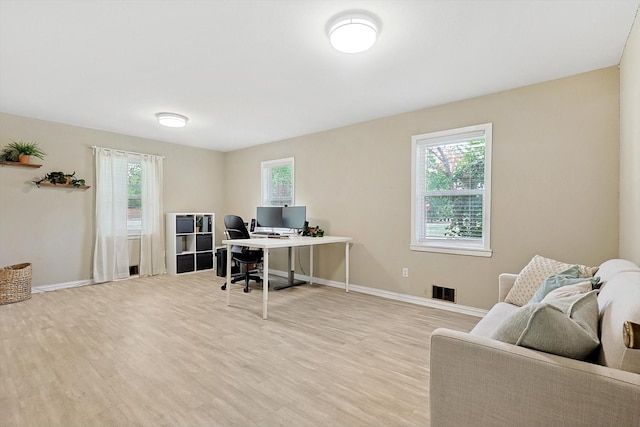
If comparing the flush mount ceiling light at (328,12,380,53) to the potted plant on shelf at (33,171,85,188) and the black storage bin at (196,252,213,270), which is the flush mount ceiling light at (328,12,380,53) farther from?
the black storage bin at (196,252,213,270)

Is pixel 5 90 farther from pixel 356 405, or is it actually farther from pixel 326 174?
pixel 356 405

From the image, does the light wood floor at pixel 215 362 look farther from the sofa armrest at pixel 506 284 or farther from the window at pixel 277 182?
→ the window at pixel 277 182

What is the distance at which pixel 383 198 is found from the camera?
4137 mm

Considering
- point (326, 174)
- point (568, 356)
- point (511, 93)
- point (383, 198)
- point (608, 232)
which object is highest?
point (511, 93)

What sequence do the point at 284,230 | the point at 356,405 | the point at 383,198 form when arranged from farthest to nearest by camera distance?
the point at 284,230, the point at 383,198, the point at 356,405

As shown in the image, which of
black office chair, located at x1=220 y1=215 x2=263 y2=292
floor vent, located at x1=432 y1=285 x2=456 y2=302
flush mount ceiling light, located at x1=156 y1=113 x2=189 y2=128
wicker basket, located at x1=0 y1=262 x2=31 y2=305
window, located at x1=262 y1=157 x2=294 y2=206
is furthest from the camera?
window, located at x1=262 y1=157 x2=294 y2=206

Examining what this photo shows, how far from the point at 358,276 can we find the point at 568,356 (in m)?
3.35

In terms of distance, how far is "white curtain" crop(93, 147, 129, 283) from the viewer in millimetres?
4781

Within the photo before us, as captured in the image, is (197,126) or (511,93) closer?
(511,93)

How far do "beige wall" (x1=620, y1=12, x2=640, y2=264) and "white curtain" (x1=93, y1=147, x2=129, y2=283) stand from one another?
6.13 metres

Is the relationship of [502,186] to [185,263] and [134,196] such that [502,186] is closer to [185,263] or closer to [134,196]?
[185,263]

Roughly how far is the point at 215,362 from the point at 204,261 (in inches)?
150

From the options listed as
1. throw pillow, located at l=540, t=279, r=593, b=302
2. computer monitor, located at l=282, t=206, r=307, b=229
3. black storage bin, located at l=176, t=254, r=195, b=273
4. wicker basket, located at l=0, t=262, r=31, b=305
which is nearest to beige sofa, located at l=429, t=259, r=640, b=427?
throw pillow, located at l=540, t=279, r=593, b=302

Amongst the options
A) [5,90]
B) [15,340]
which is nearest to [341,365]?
[15,340]
